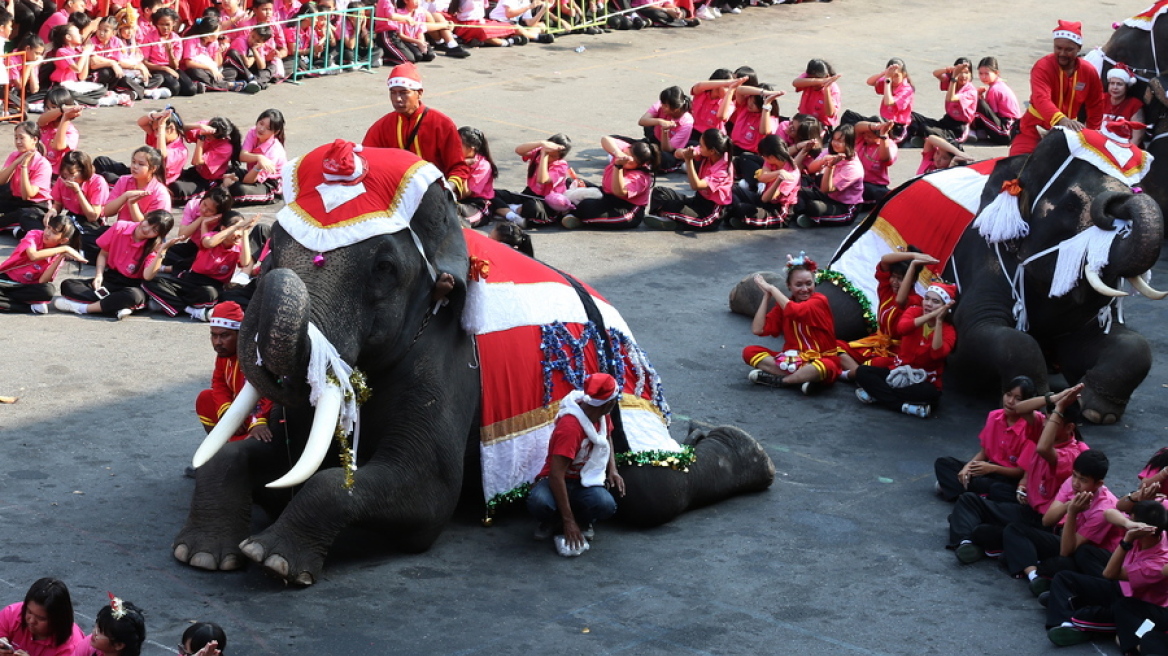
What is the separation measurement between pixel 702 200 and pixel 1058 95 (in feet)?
9.75

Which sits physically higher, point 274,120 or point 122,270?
point 274,120

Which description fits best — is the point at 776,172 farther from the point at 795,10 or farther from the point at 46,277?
the point at 795,10

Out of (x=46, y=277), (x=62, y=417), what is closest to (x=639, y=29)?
(x=46, y=277)

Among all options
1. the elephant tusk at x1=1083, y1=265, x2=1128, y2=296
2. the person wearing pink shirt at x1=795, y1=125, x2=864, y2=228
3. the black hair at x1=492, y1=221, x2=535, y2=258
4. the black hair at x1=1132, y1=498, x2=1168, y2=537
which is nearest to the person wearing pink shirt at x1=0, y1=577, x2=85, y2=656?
the black hair at x1=1132, y1=498, x2=1168, y2=537

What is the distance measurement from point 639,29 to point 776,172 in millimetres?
8670

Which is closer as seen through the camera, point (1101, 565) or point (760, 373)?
point (1101, 565)

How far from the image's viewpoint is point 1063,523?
7.70m

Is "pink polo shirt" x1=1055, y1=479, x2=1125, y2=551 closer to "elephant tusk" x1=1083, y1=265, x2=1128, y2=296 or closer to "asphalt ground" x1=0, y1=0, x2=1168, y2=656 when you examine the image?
"asphalt ground" x1=0, y1=0, x2=1168, y2=656

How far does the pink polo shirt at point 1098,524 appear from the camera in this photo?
292 inches

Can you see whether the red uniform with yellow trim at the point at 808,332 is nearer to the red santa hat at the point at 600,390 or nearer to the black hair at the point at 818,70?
the red santa hat at the point at 600,390

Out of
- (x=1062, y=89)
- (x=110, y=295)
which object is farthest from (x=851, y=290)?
(x=110, y=295)

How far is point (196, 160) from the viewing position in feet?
45.2

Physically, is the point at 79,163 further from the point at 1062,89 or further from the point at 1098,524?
the point at 1098,524

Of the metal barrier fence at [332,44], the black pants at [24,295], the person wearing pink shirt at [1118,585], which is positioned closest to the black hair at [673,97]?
the metal barrier fence at [332,44]
